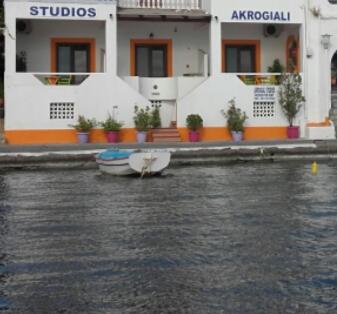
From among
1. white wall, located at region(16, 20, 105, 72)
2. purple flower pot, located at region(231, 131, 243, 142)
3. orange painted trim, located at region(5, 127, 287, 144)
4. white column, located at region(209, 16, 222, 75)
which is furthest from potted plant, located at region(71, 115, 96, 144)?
purple flower pot, located at region(231, 131, 243, 142)

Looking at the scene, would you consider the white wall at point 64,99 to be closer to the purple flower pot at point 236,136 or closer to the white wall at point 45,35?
the white wall at point 45,35

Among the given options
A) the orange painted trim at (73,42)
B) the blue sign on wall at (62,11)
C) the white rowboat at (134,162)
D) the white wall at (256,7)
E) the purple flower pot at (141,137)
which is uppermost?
the white wall at (256,7)

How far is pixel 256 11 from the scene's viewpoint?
87.0ft

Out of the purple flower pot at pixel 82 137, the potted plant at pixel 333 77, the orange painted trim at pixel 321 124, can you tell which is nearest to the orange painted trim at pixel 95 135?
the purple flower pot at pixel 82 137

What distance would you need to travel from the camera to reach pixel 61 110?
24984 mm

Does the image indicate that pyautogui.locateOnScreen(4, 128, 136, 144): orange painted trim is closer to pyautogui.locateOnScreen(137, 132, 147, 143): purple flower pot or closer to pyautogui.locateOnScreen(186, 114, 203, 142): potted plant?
pyautogui.locateOnScreen(137, 132, 147, 143): purple flower pot

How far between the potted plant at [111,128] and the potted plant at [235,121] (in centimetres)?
417

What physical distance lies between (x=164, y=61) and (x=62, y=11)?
523 centimetres

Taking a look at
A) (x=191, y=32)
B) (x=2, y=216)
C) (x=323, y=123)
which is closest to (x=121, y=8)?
(x=191, y=32)

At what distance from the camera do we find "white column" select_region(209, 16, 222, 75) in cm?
2603

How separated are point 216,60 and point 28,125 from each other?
7.39m

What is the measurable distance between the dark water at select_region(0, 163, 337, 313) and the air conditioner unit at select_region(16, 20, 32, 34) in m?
11.4

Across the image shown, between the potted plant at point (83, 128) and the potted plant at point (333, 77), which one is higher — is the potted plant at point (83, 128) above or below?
below

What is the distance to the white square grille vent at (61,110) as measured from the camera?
24928 millimetres
